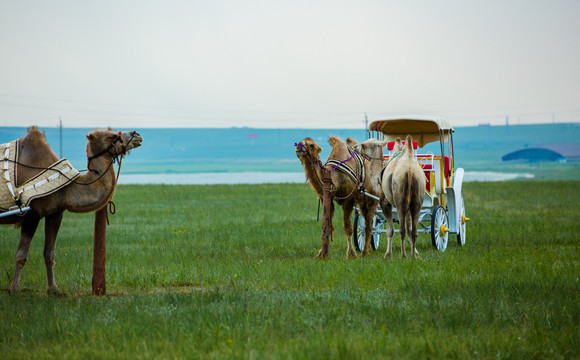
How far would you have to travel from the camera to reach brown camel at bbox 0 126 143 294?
10.0m

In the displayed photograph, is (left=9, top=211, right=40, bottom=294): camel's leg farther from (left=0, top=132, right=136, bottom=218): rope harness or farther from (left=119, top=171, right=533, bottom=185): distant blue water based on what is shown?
(left=119, top=171, right=533, bottom=185): distant blue water

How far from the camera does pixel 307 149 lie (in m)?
13.4

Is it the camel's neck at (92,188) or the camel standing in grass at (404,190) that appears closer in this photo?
the camel's neck at (92,188)

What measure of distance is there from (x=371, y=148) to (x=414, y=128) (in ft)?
12.4

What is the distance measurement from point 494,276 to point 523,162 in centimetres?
14965

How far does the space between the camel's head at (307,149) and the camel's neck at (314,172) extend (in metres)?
0.10

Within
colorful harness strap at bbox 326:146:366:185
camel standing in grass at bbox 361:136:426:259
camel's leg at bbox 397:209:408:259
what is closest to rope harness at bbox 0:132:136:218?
colorful harness strap at bbox 326:146:366:185

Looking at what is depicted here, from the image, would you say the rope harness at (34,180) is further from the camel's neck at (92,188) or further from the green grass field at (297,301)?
the green grass field at (297,301)

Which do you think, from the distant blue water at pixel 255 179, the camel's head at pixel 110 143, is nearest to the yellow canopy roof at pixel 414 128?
the camel's head at pixel 110 143

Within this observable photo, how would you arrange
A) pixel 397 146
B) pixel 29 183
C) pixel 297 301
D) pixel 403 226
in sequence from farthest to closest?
A: pixel 397 146, pixel 403 226, pixel 29 183, pixel 297 301

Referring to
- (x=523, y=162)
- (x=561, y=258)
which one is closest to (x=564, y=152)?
(x=523, y=162)

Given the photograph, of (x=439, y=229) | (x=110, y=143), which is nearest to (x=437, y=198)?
(x=439, y=229)

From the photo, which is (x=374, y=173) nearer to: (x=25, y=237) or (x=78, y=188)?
(x=78, y=188)

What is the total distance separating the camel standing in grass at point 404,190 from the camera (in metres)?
12.8
